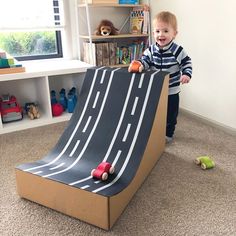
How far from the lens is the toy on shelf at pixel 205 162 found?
1561 millimetres

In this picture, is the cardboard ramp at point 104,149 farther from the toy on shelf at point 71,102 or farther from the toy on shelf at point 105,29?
the toy on shelf at point 105,29

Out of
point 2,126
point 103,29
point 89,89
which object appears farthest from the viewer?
point 103,29

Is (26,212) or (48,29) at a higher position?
(48,29)

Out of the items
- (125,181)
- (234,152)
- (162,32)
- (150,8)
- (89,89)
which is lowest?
(234,152)

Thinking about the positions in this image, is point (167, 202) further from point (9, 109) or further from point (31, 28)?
point (31, 28)

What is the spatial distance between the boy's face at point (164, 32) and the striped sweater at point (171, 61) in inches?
1.8

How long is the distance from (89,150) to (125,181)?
331 millimetres

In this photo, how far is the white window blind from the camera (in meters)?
2.38

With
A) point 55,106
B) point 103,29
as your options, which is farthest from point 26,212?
point 103,29

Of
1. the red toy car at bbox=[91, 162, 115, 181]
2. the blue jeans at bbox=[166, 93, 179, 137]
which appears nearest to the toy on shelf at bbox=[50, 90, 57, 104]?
the blue jeans at bbox=[166, 93, 179, 137]

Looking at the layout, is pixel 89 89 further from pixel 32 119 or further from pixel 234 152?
pixel 234 152

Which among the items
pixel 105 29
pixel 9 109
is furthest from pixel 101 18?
Result: pixel 9 109

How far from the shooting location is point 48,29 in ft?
8.34

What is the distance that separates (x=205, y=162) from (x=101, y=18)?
1.82m
